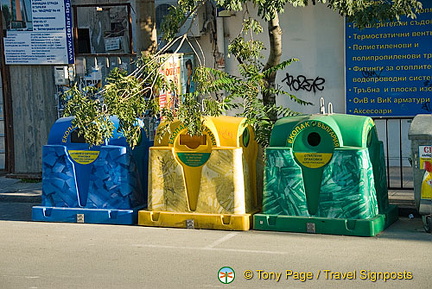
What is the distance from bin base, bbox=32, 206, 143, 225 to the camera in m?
10.4

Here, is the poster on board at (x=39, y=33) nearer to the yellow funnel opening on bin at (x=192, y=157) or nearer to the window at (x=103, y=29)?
the window at (x=103, y=29)

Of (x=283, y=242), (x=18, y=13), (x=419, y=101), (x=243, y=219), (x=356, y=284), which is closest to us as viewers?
(x=356, y=284)

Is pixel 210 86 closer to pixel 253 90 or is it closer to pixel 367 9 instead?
pixel 253 90

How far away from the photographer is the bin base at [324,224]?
30.0 ft

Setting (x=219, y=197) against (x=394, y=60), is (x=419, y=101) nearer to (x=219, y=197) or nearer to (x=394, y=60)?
(x=394, y=60)

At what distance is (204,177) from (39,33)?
238 inches

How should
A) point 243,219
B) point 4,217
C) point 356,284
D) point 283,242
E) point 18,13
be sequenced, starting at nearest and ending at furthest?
point 356,284
point 283,242
point 243,219
point 4,217
point 18,13

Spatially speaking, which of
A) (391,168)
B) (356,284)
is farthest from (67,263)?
(391,168)

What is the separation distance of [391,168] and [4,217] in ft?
22.0

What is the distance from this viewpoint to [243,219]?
9.74 meters

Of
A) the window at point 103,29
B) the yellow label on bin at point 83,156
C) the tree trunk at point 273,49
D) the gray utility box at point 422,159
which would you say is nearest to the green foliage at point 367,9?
the tree trunk at point 273,49

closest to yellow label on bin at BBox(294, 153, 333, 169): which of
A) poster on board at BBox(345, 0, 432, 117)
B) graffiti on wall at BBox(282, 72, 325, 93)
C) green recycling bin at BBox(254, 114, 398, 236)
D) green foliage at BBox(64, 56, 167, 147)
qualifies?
green recycling bin at BBox(254, 114, 398, 236)

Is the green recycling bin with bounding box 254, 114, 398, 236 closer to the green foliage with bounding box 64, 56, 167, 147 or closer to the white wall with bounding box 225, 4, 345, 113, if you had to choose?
the green foliage with bounding box 64, 56, 167, 147

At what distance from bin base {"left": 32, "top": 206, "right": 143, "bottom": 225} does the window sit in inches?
213
